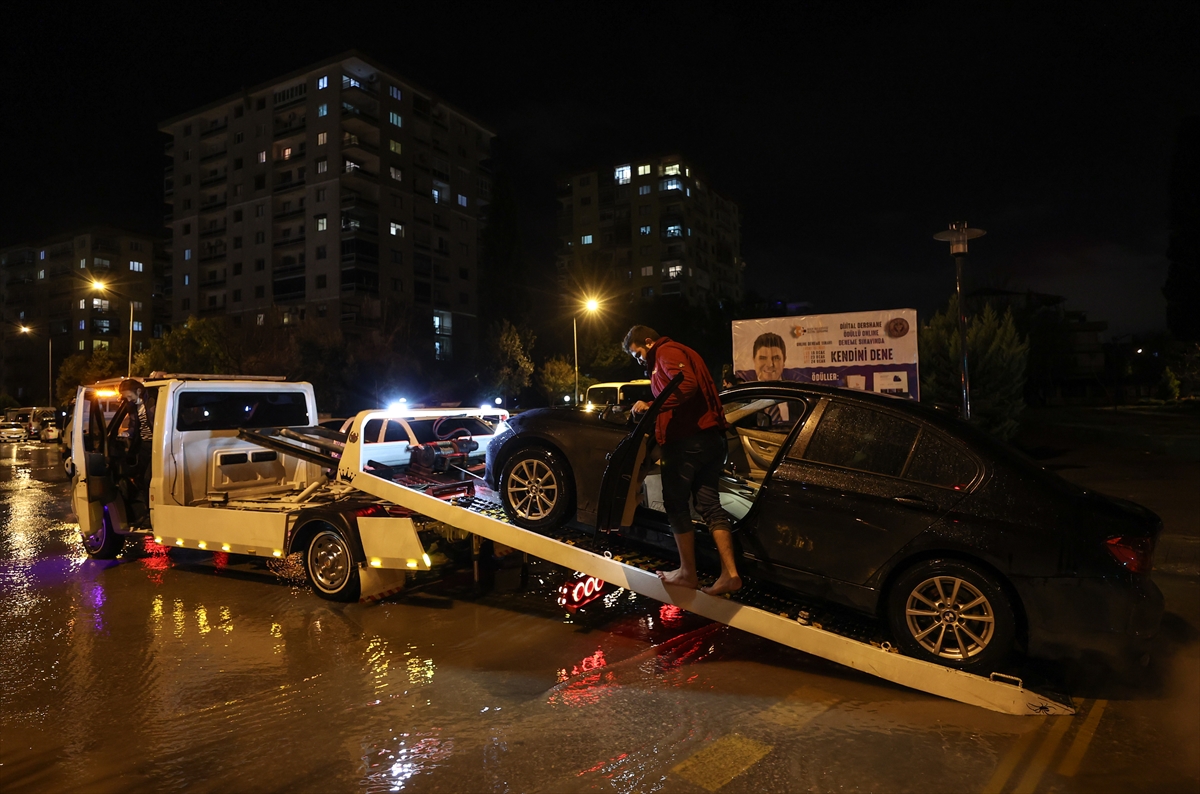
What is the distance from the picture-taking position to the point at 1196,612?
6039 mm

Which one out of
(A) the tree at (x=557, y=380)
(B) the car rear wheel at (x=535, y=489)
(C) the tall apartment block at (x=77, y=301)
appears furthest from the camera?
(C) the tall apartment block at (x=77, y=301)

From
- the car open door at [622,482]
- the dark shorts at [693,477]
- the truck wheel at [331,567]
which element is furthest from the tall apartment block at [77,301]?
the dark shorts at [693,477]

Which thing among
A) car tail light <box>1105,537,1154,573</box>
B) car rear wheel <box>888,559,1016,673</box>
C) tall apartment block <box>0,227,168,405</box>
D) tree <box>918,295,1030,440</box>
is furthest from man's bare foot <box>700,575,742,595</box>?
tall apartment block <box>0,227,168,405</box>

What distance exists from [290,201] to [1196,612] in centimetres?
5880

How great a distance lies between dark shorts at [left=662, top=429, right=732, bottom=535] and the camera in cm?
478

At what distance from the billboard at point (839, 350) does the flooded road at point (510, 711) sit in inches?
242

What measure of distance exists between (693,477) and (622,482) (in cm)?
51

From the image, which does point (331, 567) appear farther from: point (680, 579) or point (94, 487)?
point (94, 487)

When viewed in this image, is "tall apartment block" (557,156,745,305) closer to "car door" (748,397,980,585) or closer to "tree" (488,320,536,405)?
"tree" (488,320,536,405)

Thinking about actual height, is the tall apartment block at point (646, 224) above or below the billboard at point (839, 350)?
above

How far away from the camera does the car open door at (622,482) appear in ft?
16.2

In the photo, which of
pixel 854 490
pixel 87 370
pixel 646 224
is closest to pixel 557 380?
pixel 854 490

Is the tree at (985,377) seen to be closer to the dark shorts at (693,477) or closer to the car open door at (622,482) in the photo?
the dark shorts at (693,477)

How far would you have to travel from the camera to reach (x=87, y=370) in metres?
52.2
